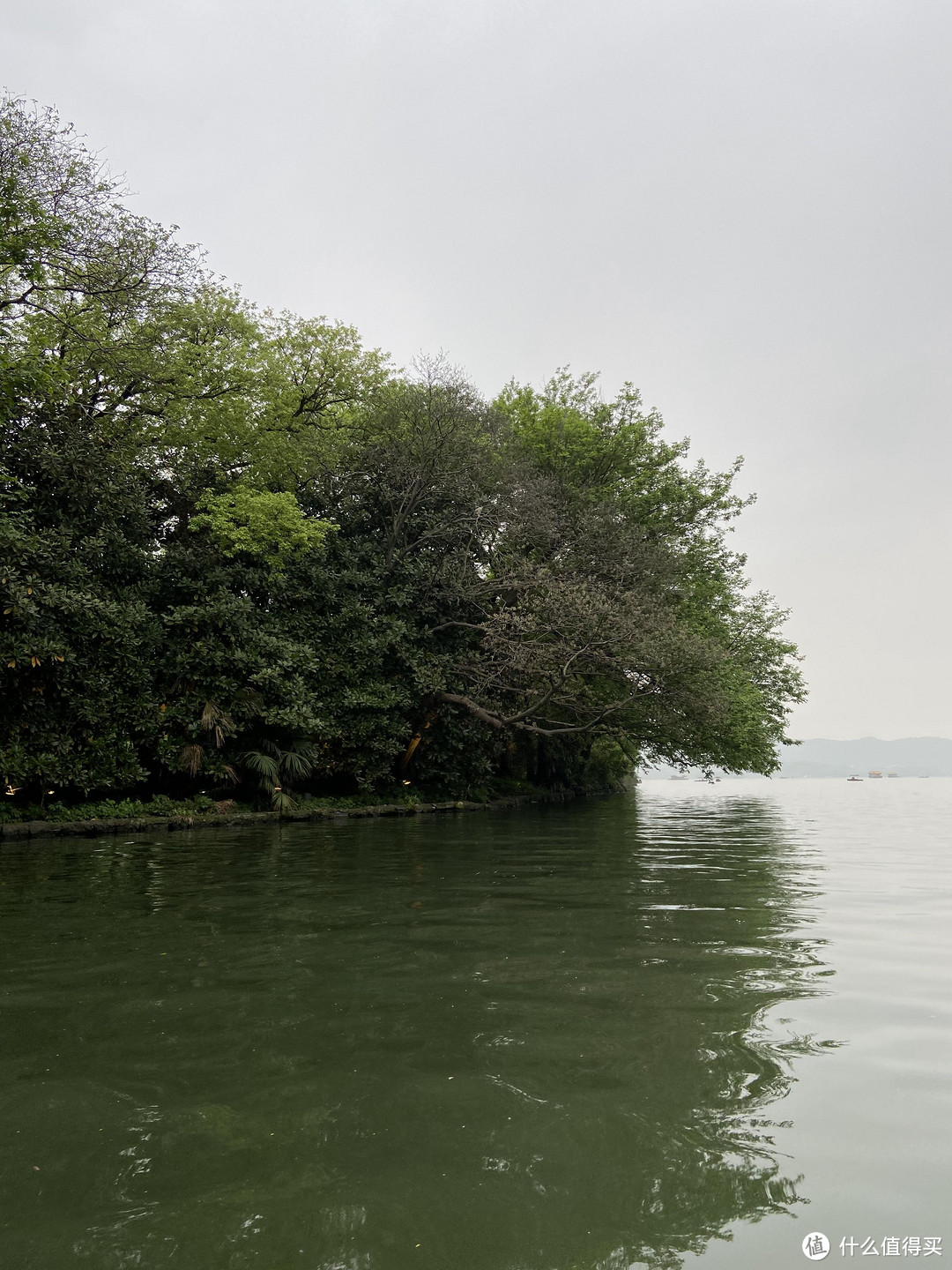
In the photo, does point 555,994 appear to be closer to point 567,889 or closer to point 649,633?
point 567,889

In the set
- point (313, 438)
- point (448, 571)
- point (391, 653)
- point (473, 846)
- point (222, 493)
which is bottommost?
point (473, 846)

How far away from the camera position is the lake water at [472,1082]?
8.90 ft

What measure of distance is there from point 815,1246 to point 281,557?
2176 centimetres

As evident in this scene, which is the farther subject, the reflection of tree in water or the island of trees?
the island of trees

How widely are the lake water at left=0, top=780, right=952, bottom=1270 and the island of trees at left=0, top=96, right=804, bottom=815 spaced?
1156 centimetres

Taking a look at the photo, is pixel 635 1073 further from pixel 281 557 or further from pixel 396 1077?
pixel 281 557

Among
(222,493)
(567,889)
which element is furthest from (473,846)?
(222,493)

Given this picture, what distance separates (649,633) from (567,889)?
15152 mm

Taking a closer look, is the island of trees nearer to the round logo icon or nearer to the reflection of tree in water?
the reflection of tree in water

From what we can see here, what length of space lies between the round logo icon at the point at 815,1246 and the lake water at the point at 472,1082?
0.08 ft

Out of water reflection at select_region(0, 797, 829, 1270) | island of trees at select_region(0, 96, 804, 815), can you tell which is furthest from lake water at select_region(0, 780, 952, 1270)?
island of trees at select_region(0, 96, 804, 815)

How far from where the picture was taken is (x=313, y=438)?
24453 mm

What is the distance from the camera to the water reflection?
2.73m

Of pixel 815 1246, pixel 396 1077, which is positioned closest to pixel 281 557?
pixel 396 1077
